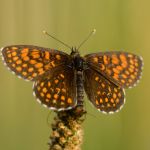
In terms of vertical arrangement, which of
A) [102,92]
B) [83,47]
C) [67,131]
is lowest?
[67,131]

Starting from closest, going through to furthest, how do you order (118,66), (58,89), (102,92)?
1. (58,89)
2. (102,92)
3. (118,66)

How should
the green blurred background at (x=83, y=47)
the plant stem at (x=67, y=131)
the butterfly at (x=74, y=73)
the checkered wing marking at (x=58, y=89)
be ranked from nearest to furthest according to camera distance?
the plant stem at (x=67, y=131) → the checkered wing marking at (x=58, y=89) → the butterfly at (x=74, y=73) → the green blurred background at (x=83, y=47)

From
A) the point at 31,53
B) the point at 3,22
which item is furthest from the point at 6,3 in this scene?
the point at 31,53

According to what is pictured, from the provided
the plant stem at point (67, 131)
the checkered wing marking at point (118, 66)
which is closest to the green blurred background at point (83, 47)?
the checkered wing marking at point (118, 66)

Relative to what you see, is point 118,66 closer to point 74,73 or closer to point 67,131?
point 74,73

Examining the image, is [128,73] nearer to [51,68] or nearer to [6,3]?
[51,68]

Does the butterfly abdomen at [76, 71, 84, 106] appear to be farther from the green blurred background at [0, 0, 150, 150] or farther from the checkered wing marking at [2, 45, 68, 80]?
the green blurred background at [0, 0, 150, 150]

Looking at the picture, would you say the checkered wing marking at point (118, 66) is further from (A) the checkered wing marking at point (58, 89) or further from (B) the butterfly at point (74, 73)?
(A) the checkered wing marking at point (58, 89)

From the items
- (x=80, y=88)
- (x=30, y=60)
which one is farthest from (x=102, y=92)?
(x=30, y=60)

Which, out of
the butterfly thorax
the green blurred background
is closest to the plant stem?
the butterfly thorax
